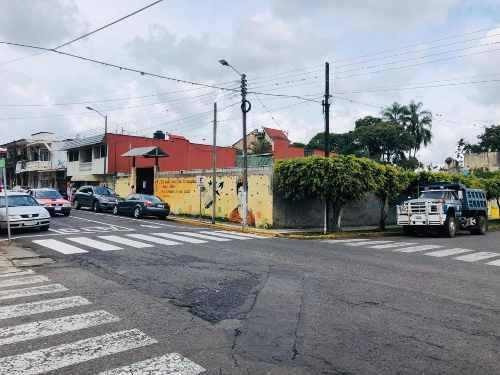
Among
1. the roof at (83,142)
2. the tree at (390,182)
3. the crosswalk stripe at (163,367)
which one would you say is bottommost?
the crosswalk stripe at (163,367)

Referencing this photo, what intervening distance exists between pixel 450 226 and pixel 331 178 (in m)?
6.33

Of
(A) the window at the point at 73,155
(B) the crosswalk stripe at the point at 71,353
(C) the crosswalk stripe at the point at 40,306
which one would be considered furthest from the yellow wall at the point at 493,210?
(B) the crosswalk stripe at the point at 71,353

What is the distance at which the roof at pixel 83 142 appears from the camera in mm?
41719

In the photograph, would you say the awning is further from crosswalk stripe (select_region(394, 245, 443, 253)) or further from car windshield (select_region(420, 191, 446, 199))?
crosswalk stripe (select_region(394, 245, 443, 253))

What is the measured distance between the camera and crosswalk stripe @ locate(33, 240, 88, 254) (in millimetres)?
12547

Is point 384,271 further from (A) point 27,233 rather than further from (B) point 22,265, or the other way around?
(A) point 27,233

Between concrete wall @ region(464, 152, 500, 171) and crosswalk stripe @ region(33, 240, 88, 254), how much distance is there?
56.9 metres

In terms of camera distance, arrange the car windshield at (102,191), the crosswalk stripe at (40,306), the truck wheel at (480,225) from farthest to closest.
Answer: the car windshield at (102,191) → the truck wheel at (480,225) → the crosswalk stripe at (40,306)

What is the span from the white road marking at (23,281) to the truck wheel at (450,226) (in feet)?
60.1

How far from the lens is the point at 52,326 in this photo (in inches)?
224

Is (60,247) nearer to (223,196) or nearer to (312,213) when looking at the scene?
(223,196)

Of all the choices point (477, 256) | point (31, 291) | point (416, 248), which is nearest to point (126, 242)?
point (31, 291)

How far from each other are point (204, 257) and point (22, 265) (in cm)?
434

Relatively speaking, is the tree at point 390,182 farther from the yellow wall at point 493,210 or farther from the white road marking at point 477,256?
the yellow wall at point 493,210
